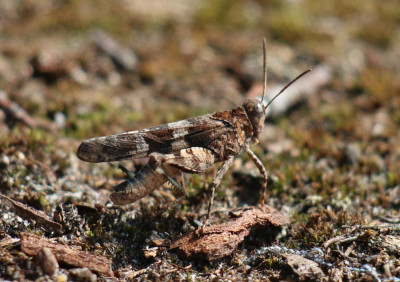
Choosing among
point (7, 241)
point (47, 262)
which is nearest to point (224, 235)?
point (47, 262)

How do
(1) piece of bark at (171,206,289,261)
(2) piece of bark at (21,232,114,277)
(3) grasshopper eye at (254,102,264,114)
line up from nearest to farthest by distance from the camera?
(2) piece of bark at (21,232,114,277), (1) piece of bark at (171,206,289,261), (3) grasshopper eye at (254,102,264,114)

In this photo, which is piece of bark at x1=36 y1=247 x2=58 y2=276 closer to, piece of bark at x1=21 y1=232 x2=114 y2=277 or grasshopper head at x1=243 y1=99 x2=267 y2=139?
piece of bark at x1=21 y1=232 x2=114 y2=277

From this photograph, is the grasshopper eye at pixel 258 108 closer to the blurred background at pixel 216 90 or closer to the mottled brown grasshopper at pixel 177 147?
the mottled brown grasshopper at pixel 177 147

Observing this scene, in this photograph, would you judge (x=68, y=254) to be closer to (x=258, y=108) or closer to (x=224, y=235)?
(x=224, y=235)

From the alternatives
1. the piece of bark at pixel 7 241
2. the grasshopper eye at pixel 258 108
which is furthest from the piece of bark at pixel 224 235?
the piece of bark at pixel 7 241

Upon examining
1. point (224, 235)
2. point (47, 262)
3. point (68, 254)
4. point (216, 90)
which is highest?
point (216, 90)

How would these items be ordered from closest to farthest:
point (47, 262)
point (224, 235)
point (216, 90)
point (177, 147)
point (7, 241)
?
1. point (47, 262)
2. point (7, 241)
3. point (224, 235)
4. point (177, 147)
5. point (216, 90)

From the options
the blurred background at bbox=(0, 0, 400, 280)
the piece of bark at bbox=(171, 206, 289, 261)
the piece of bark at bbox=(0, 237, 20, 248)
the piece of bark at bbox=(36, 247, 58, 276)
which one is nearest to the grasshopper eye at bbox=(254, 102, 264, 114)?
the blurred background at bbox=(0, 0, 400, 280)
